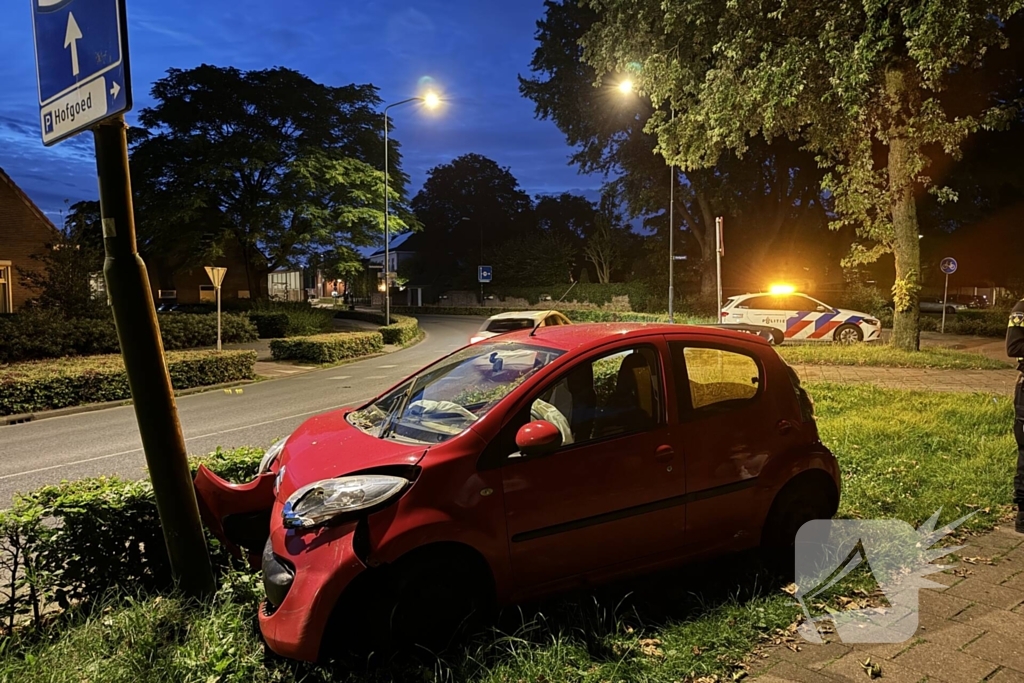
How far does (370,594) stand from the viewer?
2822mm

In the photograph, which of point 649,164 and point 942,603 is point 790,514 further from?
point 649,164

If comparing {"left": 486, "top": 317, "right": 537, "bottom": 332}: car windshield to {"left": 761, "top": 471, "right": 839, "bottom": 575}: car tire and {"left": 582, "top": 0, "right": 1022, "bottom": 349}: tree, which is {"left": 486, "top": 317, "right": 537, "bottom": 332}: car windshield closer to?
{"left": 582, "top": 0, "right": 1022, "bottom": 349}: tree

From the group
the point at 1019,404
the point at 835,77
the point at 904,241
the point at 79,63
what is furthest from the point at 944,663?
the point at 904,241

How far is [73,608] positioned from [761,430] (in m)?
3.89

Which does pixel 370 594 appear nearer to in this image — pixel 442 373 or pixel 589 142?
pixel 442 373

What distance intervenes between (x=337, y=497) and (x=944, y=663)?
2831mm

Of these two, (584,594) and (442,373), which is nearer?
(584,594)

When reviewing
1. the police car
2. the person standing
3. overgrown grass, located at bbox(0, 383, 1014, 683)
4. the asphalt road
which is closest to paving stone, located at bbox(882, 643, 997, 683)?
overgrown grass, located at bbox(0, 383, 1014, 683)

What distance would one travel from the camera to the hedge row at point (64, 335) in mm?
15188

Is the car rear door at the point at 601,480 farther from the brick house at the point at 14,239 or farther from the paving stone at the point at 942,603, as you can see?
the brick house at the point at 14,239

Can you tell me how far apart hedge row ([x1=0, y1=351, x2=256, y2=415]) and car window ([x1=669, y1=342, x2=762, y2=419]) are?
12.3 m

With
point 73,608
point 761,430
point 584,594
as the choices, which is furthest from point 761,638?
point 73,608

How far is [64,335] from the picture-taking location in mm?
16359

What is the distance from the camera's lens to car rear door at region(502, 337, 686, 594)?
10.3 feet
